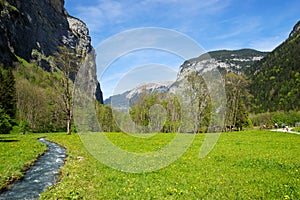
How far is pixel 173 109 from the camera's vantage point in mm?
69750

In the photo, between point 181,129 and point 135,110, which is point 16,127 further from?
point 181,129

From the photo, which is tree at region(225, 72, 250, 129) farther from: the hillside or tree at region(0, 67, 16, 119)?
tree at region(0, 67, 16, 119)

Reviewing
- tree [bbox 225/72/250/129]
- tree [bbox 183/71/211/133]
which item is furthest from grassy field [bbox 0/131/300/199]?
tree [bbox 225/72/250/129]

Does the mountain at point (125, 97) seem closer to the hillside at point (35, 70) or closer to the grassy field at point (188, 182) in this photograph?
the hillside at point (35, 70)

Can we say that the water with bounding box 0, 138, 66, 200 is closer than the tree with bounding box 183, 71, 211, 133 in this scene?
Yes

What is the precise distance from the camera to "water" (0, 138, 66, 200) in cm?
1188

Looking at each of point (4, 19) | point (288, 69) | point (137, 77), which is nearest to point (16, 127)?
point (137, 77)

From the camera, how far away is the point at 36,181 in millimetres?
14328

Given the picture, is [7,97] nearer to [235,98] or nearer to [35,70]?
[235,98]

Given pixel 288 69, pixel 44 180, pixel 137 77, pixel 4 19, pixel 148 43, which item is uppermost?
pixel 4 19

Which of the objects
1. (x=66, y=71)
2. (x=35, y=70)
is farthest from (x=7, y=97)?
(x=35, y=70)

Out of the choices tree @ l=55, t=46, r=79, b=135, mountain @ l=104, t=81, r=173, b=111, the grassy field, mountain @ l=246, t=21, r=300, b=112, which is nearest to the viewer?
the grassy field

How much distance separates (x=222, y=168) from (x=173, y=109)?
53985 millimetres

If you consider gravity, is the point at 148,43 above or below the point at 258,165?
above
